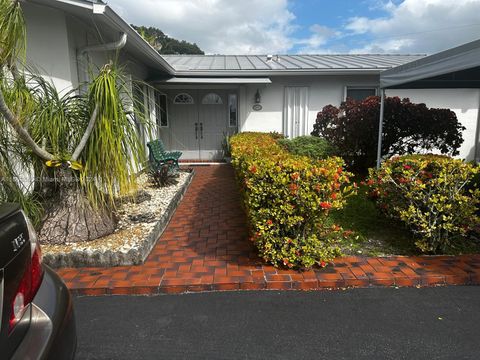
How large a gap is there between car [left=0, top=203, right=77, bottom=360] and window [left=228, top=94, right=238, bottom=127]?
9833mm

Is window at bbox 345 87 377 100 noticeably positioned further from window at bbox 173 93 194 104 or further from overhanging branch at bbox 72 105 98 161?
overhanging branch at bbox 72 105 98 161

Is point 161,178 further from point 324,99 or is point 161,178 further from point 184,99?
point 324,99

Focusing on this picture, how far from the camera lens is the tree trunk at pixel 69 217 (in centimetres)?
399

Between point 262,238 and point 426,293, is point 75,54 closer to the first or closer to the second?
point 262,238

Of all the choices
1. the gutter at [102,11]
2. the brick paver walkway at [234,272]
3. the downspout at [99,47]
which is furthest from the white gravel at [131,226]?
the gutter at [102,11]

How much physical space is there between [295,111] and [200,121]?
3.05 metres

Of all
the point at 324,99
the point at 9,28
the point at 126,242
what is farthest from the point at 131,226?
the point at 324,99

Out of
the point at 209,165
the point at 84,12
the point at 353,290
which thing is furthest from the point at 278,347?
the point at 209,165

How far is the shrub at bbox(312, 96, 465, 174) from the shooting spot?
7.81 metres

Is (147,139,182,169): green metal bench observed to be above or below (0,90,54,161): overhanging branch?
below

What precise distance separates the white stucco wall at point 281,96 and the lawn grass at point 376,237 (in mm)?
5882

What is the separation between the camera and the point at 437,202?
3.67 m

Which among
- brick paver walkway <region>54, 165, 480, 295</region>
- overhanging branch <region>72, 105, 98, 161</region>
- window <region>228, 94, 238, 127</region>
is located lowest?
brick paver walkway <region>54, 165, 480, 295</region>

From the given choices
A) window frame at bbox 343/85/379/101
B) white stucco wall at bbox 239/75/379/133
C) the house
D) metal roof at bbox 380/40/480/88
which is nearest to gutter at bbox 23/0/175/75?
the house
